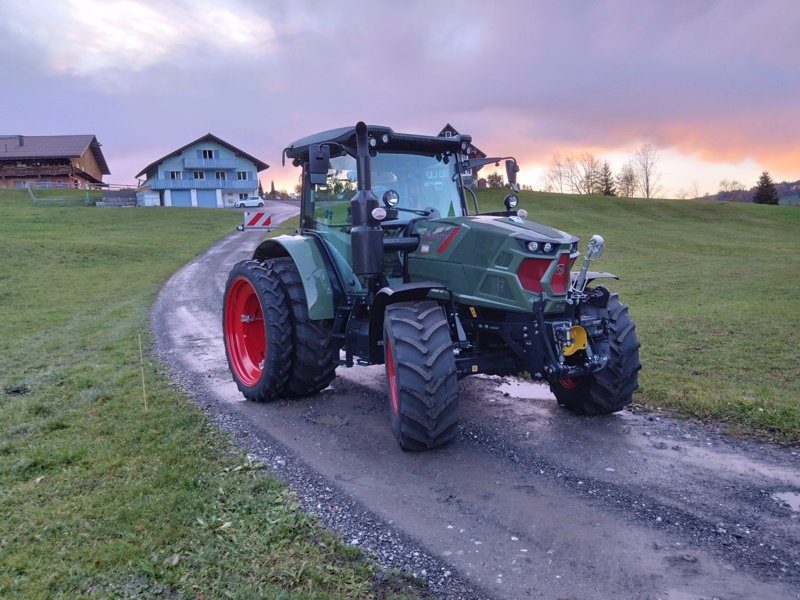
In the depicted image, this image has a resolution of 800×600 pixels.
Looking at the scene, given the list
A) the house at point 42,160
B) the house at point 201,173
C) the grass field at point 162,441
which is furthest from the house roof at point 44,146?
the grass field at point 162,441

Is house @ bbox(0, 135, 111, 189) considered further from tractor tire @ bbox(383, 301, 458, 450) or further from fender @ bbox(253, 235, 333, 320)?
tractor tire @ bbox(383, 301, 458, 450)

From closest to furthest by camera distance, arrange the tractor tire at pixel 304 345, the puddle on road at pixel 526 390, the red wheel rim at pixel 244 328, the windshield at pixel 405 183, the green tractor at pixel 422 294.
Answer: the green tractor at pixel 422 294, the windshield at pixel 405 183, the tractor tire at pixel 304 345, the puddle on road at pixel 526 390, the red wheel rim at pixel 244 328

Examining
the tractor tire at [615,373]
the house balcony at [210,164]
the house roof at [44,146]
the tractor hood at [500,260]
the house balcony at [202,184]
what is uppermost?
the house roof at [44,146]

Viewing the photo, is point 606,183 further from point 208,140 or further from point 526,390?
point 526,390

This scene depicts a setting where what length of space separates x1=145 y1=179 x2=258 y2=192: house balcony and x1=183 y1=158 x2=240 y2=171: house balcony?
4.00 ft

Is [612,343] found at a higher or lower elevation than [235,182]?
lower

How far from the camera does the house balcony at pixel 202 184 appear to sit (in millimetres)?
62500

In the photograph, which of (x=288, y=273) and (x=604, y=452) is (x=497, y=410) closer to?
(x=604, y=452)

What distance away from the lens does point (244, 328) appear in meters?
7.70

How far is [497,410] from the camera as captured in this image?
6.39 meters

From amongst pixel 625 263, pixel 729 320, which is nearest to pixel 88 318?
pixel 729 320

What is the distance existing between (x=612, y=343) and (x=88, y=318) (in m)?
11.4

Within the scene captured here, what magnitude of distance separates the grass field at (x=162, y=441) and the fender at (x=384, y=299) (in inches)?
61.3

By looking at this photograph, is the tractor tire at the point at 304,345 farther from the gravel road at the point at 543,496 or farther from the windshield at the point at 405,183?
the windshield at the point at 405,183
